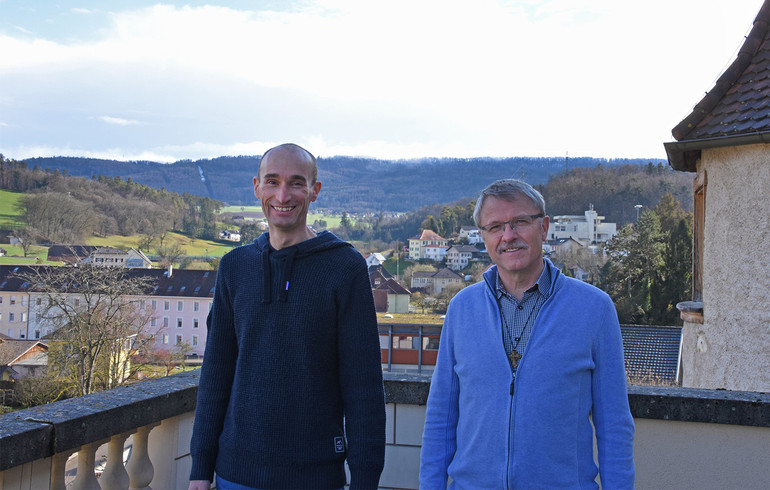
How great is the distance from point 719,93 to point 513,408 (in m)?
4.29

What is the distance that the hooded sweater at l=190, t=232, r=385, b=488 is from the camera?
1915 mm

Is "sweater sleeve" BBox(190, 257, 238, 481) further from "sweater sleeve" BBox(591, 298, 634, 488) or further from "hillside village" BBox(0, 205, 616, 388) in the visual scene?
"hillside village" BBox(0, 205, 616, 388)

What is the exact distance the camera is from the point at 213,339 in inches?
Result: 82.2

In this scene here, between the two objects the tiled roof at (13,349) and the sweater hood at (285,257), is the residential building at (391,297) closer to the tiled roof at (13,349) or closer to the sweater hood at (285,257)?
the tiled roof at (13,349)

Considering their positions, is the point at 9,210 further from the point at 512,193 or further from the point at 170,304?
the point at 512,193

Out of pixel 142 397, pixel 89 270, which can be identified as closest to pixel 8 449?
pixel 142 397

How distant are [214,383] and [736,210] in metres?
4.43

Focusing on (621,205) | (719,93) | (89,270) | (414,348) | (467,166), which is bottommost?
(414,348)

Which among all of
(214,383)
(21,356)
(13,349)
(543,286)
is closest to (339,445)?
(214,383)

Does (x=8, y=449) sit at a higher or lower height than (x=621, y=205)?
lower

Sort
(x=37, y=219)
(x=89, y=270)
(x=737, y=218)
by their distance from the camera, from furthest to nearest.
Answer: (x=37, y=219)
(x=89, y=270)
(x=737, y=218)

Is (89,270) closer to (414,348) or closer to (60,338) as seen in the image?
(60,338)

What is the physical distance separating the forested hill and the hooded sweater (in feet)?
303

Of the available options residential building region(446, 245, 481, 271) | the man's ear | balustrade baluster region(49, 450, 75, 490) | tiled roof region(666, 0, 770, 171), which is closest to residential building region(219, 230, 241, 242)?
residential building region(446, 245, 481, 271)
